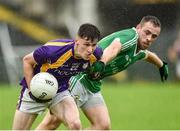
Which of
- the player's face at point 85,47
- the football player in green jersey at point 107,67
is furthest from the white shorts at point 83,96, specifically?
the player's face at point 85,47

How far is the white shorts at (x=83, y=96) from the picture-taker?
9.91 metres

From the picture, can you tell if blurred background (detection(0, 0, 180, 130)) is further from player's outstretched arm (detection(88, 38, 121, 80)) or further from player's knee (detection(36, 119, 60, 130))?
player's outstretched arm (detection(88, 38, 121, 80))

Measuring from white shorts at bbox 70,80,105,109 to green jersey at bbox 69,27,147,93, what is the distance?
0.16ft

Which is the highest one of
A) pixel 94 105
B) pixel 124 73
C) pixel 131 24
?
pixel 94 105

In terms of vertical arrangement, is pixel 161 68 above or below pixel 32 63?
below

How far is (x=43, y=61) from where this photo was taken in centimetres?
911

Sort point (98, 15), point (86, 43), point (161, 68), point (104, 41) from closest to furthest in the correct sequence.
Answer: point (86, 43), point (104, 41), point (161, 68), point (98, 15)

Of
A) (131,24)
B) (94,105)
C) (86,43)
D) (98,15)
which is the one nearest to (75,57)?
(86,43)

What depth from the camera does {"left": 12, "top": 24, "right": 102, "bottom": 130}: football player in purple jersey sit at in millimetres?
9070

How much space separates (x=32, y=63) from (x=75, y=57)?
17.5 inches

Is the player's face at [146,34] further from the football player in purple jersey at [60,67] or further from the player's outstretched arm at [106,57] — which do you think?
the football player in purple jersey at [60,67]

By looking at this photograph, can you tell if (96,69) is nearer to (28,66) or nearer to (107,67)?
(28,66)

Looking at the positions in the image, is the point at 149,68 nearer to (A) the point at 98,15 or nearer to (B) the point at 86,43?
(A) the point at 98,15

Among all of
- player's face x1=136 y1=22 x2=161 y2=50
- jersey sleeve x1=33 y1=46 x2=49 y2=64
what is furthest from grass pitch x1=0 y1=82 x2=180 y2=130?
jersey sleeve x1=33 y1=46 x2=49 y2=64
